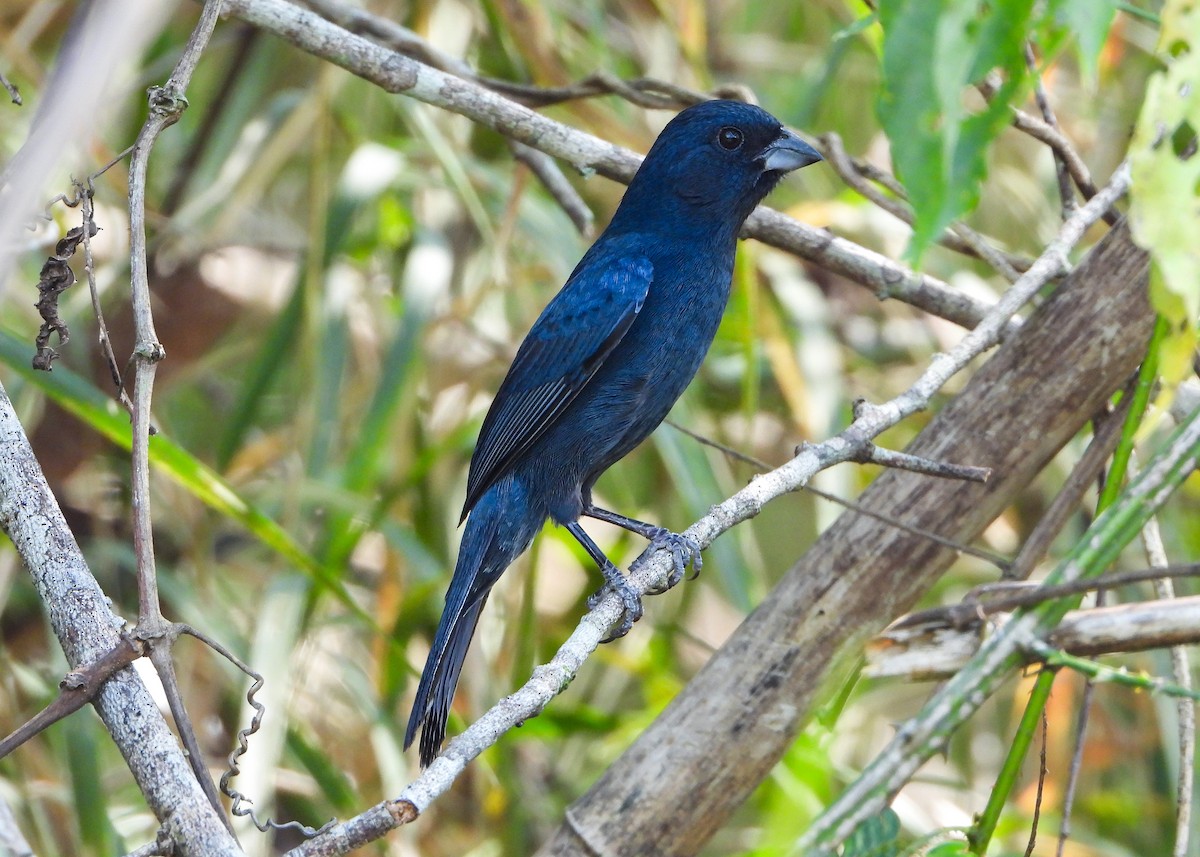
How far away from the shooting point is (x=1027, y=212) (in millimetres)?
4336

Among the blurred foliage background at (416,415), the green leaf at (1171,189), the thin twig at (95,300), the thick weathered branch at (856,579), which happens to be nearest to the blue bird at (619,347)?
the blurred foliage background at (416,415)

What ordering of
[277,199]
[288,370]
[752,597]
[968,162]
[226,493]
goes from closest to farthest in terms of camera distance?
1. [968,162]
2. [226,493]
3. [752,597]
4. [288,370]
5. [277,199]

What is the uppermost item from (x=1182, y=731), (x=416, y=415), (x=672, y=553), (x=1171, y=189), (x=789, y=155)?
(x=416, y=415)

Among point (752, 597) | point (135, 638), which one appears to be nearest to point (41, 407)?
point (752, 597)

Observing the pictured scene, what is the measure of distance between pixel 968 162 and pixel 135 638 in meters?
1.16

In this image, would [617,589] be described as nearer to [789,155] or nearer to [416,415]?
[789,155]

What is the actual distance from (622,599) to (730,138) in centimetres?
147

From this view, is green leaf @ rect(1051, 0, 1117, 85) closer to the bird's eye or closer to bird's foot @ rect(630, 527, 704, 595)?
bird's foot @ rect(630, 527, 704, 595)

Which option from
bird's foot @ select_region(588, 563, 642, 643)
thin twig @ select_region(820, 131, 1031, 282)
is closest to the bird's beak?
thin twig @ select_region(820, 131, 1031, 282)

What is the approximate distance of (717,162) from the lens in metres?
3.17

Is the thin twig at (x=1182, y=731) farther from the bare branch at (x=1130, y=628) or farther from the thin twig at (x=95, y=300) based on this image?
the thin twig at (x=95, y=300)

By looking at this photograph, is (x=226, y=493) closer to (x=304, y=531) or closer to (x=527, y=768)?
(x=304, y=531)

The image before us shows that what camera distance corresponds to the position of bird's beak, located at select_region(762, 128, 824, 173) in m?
3.14

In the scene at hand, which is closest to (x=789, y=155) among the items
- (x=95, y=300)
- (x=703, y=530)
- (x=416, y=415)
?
(x=703, y=530)
